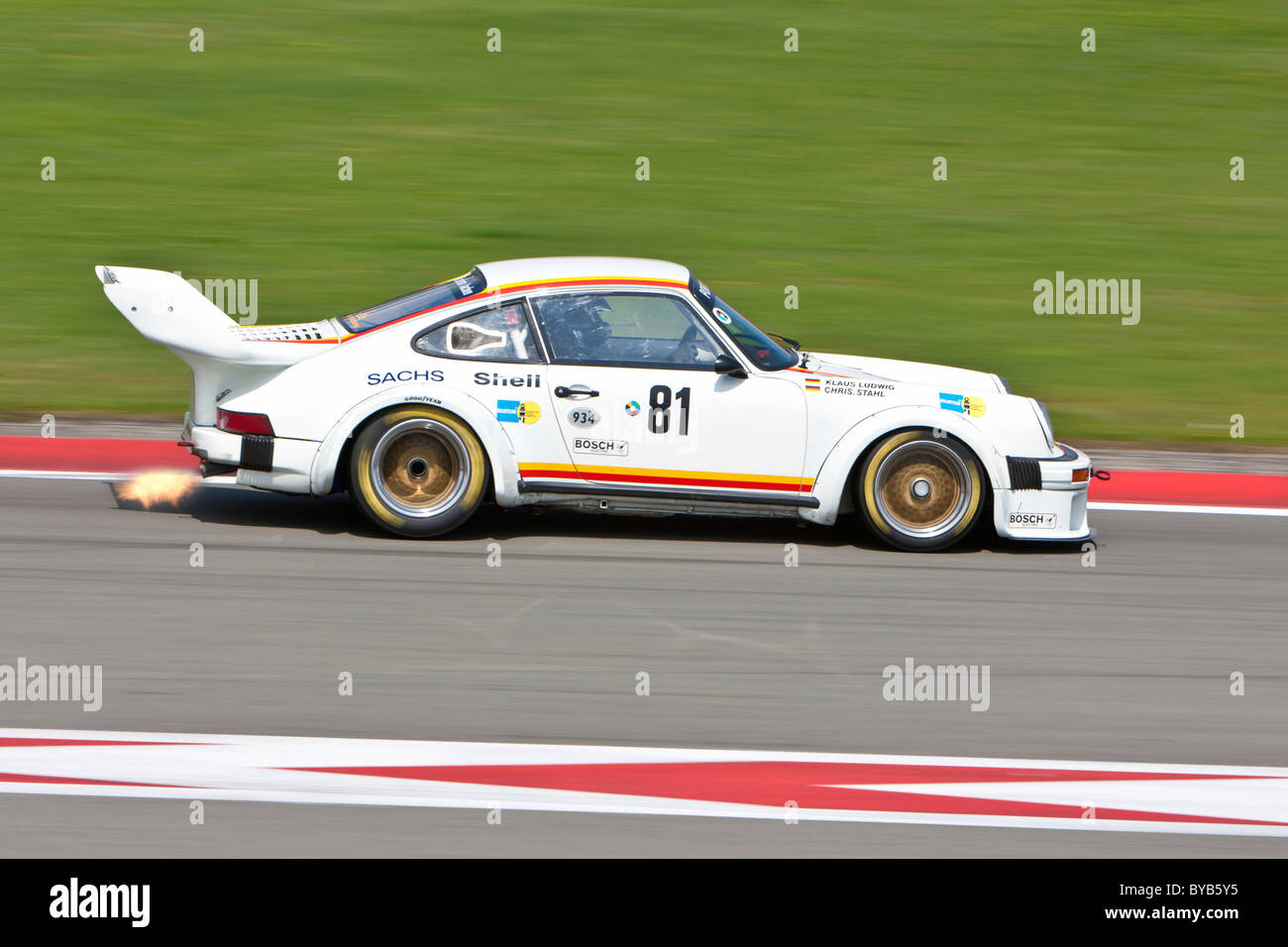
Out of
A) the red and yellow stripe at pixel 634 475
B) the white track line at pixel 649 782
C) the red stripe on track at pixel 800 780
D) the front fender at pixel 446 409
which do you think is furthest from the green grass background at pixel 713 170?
the red stripe on track at pixel 800 780

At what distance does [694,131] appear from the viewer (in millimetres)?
15523

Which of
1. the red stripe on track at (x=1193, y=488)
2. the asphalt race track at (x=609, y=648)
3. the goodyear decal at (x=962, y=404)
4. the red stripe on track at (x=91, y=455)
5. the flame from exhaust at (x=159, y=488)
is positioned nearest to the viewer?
the asphalt race track at (x=609, y=648)

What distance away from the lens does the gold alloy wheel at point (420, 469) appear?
7348 millimetres

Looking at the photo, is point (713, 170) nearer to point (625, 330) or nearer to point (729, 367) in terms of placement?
point (625, 330)

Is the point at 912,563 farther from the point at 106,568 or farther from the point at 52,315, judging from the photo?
the point at 52,315

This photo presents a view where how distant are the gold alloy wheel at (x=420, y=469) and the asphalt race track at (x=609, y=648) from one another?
0.24 m

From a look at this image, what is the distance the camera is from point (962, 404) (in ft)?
24.6

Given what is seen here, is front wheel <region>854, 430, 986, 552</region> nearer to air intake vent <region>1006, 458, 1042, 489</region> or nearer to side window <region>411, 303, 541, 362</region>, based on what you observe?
air intake vent <region>1006, 458, 1042, 489</region>

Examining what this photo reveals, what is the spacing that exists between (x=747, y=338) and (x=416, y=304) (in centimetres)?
180

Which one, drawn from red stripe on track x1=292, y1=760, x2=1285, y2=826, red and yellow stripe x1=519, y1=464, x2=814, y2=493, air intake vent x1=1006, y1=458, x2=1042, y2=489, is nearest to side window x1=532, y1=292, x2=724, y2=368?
red and yellow stripe x1=519, y1=464, x2=814, y2=493

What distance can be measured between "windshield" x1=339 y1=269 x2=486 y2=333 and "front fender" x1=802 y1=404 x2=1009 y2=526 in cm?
210

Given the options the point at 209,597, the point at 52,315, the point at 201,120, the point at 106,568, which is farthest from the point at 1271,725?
the point at 201,120

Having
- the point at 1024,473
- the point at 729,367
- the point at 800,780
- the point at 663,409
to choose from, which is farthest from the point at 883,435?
the point at 800,780

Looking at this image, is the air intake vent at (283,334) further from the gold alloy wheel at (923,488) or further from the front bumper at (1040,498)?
the front bumper at (1040,498)
